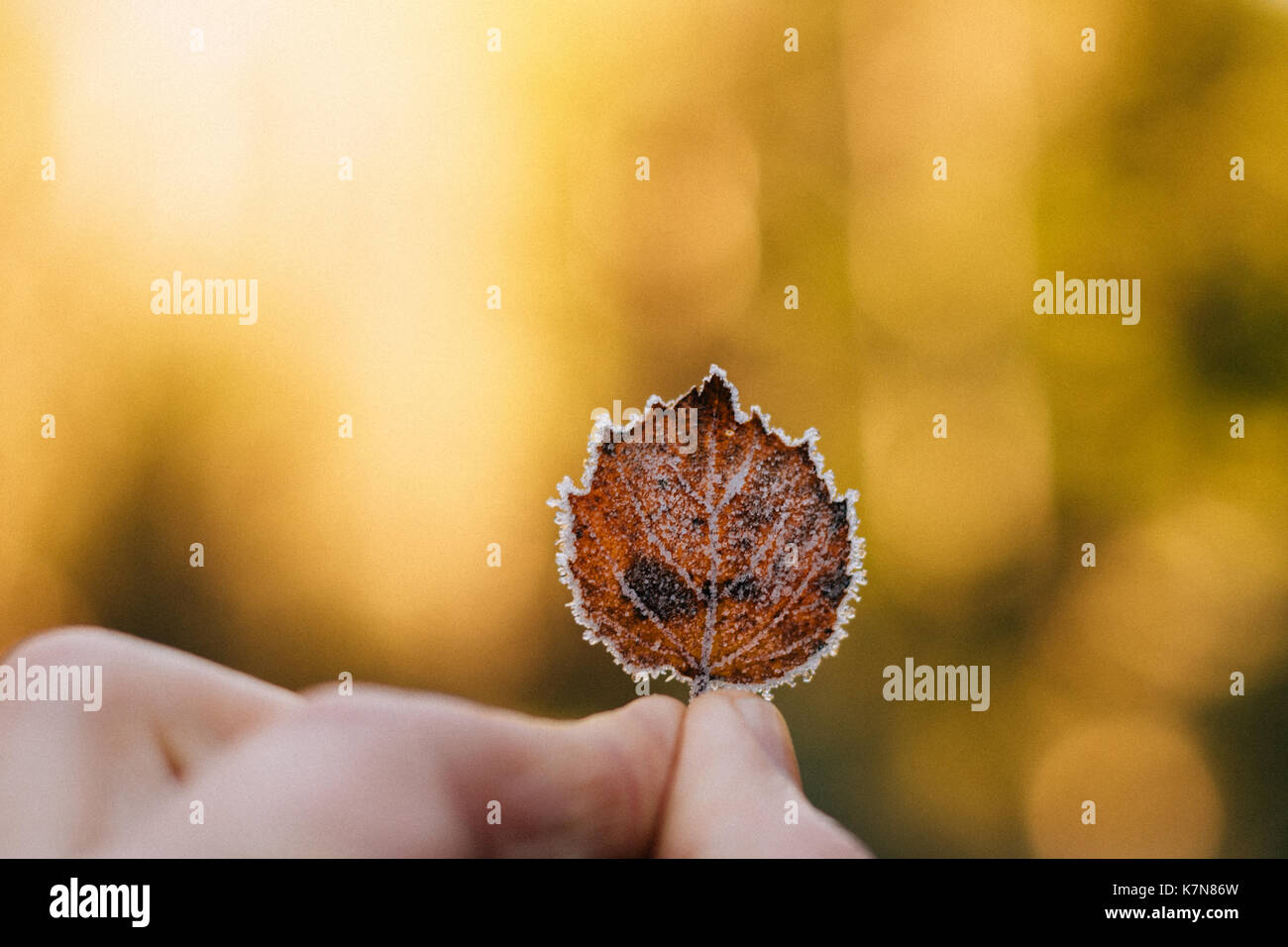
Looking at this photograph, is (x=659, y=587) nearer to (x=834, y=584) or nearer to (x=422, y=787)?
(x=834, y=584)

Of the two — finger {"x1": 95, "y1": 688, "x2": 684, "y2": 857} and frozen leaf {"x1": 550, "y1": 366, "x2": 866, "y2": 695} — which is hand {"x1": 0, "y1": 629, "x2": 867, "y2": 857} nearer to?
finger {"x1": 95, "y1": 688, "x2": 684, "y2": 857}

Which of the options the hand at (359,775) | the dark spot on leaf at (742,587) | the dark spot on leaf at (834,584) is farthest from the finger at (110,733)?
the dark spot on leaf at (834,584)

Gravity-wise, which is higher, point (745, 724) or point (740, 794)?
point (745, 724)

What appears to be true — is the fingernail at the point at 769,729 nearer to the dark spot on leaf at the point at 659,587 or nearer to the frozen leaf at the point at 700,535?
the frozen leaf at the point at 700,535

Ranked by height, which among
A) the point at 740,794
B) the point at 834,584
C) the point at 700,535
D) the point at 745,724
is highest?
the point at 700,535

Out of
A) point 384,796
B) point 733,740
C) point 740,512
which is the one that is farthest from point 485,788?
point 740,512

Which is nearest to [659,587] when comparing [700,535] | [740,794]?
[700,535]

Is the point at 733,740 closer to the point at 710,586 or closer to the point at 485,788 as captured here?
the point at 710,586
